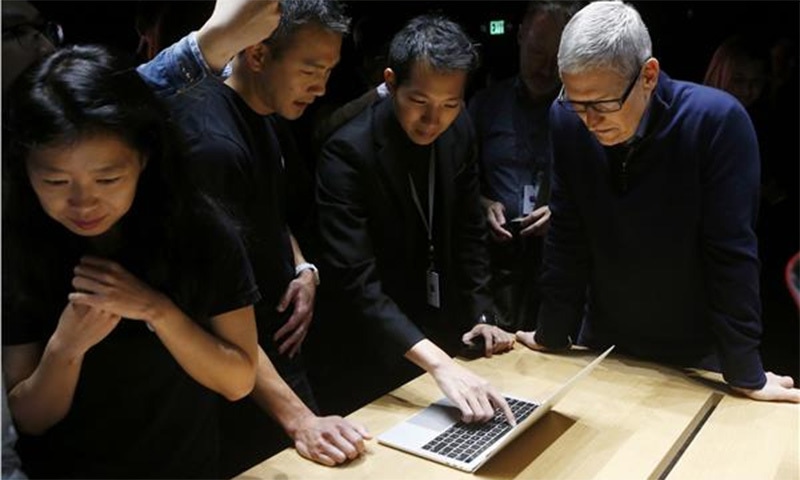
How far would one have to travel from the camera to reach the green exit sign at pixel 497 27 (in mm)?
2097

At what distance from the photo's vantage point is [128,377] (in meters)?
1.14

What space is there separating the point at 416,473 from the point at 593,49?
2.59 ft

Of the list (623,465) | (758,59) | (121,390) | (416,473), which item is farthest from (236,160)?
(758,59)

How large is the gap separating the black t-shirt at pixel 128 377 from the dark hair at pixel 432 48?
2.27ft

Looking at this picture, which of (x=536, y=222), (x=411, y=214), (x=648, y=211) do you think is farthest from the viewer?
(x=536, y=222)

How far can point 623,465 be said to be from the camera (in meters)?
1.22

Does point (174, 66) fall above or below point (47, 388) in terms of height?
above

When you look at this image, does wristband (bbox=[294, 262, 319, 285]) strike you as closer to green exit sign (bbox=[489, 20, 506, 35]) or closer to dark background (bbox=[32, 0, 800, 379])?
dark background (bbox=[32, 0, 800, 379])

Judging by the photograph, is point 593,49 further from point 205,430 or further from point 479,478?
point 205,430

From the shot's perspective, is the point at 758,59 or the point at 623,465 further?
the point at 758,59

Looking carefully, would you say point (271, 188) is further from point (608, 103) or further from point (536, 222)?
point (536, 222)

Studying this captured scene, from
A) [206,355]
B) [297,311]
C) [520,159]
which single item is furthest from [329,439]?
[520,159]

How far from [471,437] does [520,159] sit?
98 cm

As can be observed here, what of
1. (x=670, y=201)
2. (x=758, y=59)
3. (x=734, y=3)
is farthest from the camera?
(x=734, y=3)
